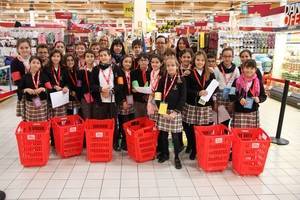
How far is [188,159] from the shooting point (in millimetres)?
4164

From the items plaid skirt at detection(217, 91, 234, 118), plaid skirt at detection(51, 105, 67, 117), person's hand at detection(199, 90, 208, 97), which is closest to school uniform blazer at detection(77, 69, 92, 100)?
plaid skirt at detection(51, 105, 67, 117)

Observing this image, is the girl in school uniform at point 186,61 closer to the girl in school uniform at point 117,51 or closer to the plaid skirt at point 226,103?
the plaid skirt at point 226,103

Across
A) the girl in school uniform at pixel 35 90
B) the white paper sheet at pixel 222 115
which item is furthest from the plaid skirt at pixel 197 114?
the girl in school uniform at pixel 35 90

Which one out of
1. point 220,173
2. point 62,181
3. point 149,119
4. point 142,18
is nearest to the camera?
point 62,181

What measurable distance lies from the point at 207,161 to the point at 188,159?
54 centimetres

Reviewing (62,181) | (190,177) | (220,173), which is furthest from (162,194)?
(62,181)

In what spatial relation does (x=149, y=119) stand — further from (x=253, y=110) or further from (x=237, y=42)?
(x=237, y=42)

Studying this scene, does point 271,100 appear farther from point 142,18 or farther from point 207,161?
point 207,161

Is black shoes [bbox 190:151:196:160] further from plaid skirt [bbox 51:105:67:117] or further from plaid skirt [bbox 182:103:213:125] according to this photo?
plaid skirt [bbox 51:105:67:117]

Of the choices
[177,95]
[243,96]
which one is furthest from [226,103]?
[177,95]

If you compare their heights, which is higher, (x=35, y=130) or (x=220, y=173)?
(x=35, y=130)

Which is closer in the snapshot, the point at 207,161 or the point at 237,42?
the point at 207,161

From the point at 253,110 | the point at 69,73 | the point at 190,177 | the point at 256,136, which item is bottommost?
the point at 190,177

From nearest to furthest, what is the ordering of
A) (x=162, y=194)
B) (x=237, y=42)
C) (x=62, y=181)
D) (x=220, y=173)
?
(x=162, y=194), (x=62, y=181), (x=220, y=173), (x=237, y=42)
